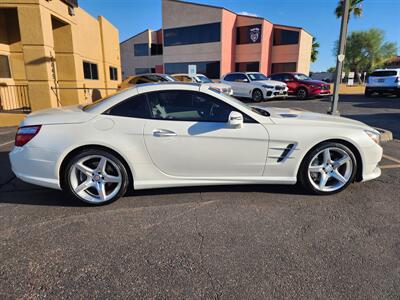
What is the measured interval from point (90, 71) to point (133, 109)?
11.8m

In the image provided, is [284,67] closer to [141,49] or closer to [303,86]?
[303,86]

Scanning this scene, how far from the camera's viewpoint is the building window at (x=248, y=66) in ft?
94.9

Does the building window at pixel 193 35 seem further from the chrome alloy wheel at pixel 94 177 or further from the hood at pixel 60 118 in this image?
the chrome alloy wheel at pixel 94 177

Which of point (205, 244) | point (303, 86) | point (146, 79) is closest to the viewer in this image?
point (205, 244)

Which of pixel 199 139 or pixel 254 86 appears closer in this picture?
pixel 199 139

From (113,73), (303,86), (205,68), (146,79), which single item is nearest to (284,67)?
(205,68)

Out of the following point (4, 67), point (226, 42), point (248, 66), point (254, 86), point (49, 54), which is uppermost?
point (226, 42)

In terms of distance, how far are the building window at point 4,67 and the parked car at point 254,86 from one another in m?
10.6

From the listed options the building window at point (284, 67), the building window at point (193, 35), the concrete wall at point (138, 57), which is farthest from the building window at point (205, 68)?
the concrete wall at point (138, 57)

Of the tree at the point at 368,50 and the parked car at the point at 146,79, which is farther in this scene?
A: the tree at the point at 368,50

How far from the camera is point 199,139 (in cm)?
323

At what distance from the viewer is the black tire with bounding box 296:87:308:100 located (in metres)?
16.6

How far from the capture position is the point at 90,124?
10.4 ft

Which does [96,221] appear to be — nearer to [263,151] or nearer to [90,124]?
[90,124]
